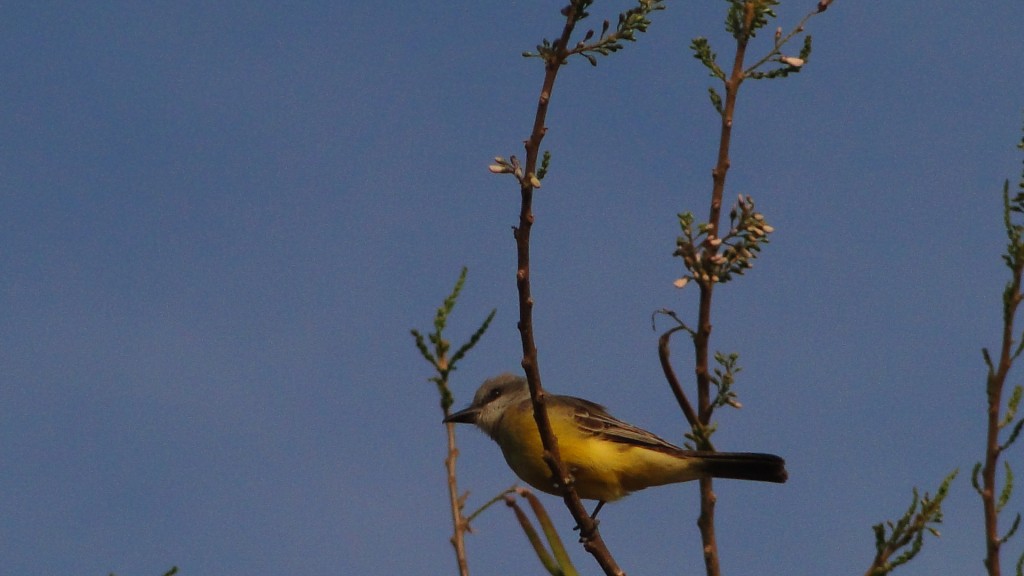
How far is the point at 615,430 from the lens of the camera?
7484 mm

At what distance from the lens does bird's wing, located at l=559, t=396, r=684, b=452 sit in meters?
7.42

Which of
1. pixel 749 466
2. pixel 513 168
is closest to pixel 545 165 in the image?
pixel 513 168

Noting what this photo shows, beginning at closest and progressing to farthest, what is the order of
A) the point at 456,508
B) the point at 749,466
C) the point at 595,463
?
the point at 456,508 < the point at 749,466 < the point at 595,463

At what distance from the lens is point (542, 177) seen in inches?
135

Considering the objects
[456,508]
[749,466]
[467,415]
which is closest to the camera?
[456,508]

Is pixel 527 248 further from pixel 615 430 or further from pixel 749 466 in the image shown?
pixel 615 430

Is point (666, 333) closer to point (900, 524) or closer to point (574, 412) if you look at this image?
point (900, 524)

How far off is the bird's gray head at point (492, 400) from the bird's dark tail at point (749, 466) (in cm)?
175

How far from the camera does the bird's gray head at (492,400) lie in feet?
27.4

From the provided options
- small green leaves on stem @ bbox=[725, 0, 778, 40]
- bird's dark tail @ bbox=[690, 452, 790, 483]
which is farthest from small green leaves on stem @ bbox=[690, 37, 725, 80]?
bird's dark tail @ bbox=[690, 452, 790, 483]

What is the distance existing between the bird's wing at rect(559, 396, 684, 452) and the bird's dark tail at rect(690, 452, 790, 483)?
459mm

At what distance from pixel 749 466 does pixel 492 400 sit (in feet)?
7.71

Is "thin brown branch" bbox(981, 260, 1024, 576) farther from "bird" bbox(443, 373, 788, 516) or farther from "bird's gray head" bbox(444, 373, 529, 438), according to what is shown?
"bird's gray head" bbox(444, 373, 529, 438)

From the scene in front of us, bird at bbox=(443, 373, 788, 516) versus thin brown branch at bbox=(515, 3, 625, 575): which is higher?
bird at bbox=(443, 373, 788, 516)
